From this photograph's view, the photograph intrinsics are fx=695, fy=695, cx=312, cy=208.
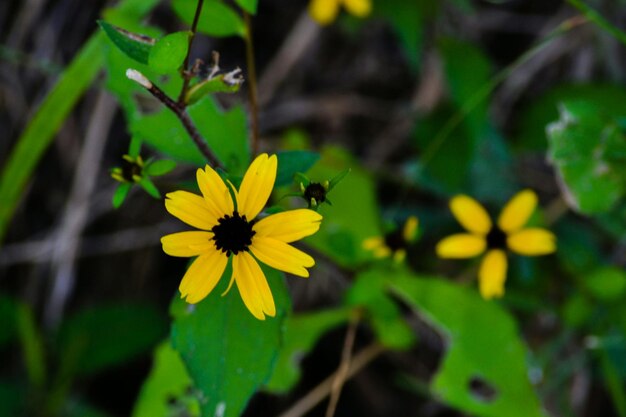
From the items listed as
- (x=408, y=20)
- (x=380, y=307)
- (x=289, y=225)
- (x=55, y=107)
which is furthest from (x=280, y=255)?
(x=408, y=20)

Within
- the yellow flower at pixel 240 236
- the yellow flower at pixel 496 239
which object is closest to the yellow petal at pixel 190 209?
the yellow flower at pixel 240 236

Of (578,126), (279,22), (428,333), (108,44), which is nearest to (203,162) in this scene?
(108,44)

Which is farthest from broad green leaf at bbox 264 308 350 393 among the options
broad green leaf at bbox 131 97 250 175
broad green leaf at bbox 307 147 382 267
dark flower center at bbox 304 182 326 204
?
dark flower center at bbox 304 182 326 204

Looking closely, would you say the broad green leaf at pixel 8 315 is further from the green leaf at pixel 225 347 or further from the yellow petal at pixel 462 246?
the yellow petal at pixel 462 246

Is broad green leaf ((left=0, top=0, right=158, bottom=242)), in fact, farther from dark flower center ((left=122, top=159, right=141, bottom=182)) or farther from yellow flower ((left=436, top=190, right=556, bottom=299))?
yellow flower ((left=436, top=190, right=556, bottom=299))

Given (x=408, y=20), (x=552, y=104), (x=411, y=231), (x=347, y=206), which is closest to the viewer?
(x=411, y=231)

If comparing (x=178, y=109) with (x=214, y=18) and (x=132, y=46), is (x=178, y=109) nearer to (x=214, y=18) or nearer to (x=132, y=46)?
(x=132, y=46)

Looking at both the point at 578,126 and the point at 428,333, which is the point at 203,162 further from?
the point at 428,333
